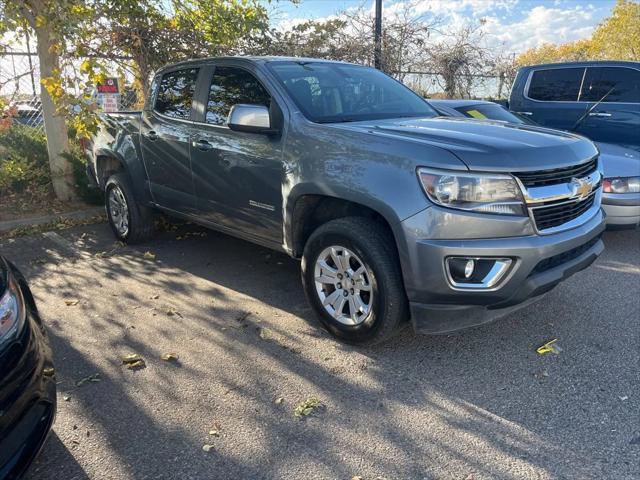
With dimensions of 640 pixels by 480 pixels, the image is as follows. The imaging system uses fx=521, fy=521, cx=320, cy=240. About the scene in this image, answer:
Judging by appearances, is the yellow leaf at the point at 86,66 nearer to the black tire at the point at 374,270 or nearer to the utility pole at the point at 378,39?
the black tire at the point at 374,270

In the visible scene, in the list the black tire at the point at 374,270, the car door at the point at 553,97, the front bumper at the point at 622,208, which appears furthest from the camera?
the car door at the point at 553,97

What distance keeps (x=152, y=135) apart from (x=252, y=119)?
1.78 meters

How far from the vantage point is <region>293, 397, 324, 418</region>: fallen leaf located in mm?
2809

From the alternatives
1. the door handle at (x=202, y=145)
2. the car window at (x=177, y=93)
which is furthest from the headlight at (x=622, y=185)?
the car window at (x=177, y=93)

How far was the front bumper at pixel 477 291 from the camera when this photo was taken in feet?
9.38

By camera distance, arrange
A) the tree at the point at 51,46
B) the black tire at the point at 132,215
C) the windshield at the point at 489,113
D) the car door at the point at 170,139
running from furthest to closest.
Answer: the windshield at the point at 489,113 < the black tire at the point at 132,215 < the tree at the point at 51,46 < the car door at the point at 170,139

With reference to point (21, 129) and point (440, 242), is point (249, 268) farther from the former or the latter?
point (21, 129)

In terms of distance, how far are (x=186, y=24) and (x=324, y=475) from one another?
22.3 feet

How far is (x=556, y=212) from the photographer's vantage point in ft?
10.1

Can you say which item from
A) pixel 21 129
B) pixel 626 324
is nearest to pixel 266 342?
pixel 626 324

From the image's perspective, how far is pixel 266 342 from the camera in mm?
3600

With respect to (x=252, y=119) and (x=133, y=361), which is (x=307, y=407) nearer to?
(x=133, y=361)

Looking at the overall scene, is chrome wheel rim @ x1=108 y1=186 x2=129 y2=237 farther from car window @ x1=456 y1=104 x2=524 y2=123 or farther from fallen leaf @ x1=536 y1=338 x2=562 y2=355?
car window @ x1=456 y1=104 x2=524 y2=123

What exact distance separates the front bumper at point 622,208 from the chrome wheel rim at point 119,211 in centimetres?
505
